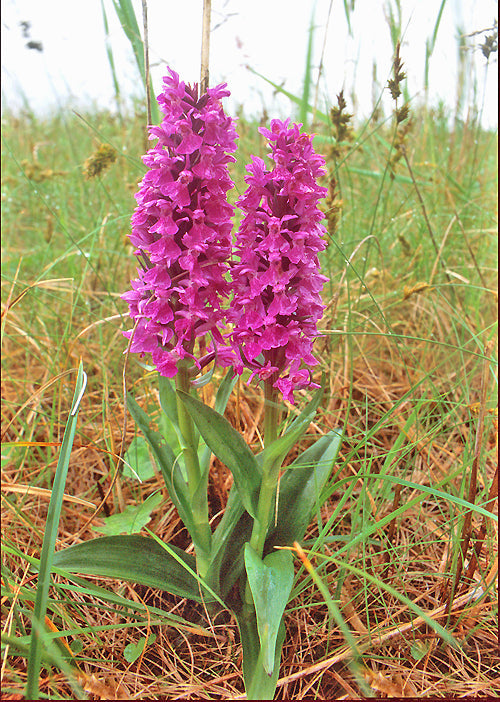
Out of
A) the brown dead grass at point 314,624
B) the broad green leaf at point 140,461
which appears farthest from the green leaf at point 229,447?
the broad green leaf at point 140,461

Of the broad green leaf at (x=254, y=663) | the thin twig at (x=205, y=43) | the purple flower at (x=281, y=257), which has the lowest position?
the broad green leaf at (x=254, y=663)

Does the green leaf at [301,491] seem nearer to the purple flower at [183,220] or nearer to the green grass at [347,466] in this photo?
the green grass at [347,466]

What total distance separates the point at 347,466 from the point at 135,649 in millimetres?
904

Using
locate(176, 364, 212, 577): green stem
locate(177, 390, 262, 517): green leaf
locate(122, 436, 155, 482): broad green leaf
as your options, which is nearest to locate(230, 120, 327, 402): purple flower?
locate(177, 390, 262, 517): green leaf

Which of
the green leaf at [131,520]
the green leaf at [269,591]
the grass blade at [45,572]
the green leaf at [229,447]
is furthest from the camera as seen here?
the green leaf at [131,520]

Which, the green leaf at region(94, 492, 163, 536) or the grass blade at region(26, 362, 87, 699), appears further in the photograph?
the green leaf at region(94, 492, 163, 536)

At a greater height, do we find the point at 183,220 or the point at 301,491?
the point at 183,220

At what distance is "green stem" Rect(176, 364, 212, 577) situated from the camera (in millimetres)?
1399

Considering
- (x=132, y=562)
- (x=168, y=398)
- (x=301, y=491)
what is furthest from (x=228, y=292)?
(x=132, y=562)

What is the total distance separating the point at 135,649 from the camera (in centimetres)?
138

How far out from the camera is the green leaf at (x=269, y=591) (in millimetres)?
1123

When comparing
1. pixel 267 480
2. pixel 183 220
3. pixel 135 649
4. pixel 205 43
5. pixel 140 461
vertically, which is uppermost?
pixel 205 43

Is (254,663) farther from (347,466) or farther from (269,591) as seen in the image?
(347,466)

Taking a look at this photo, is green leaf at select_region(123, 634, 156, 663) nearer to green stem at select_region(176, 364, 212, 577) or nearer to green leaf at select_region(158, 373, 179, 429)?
green stem at select_region(176, 364, 212, 577)
